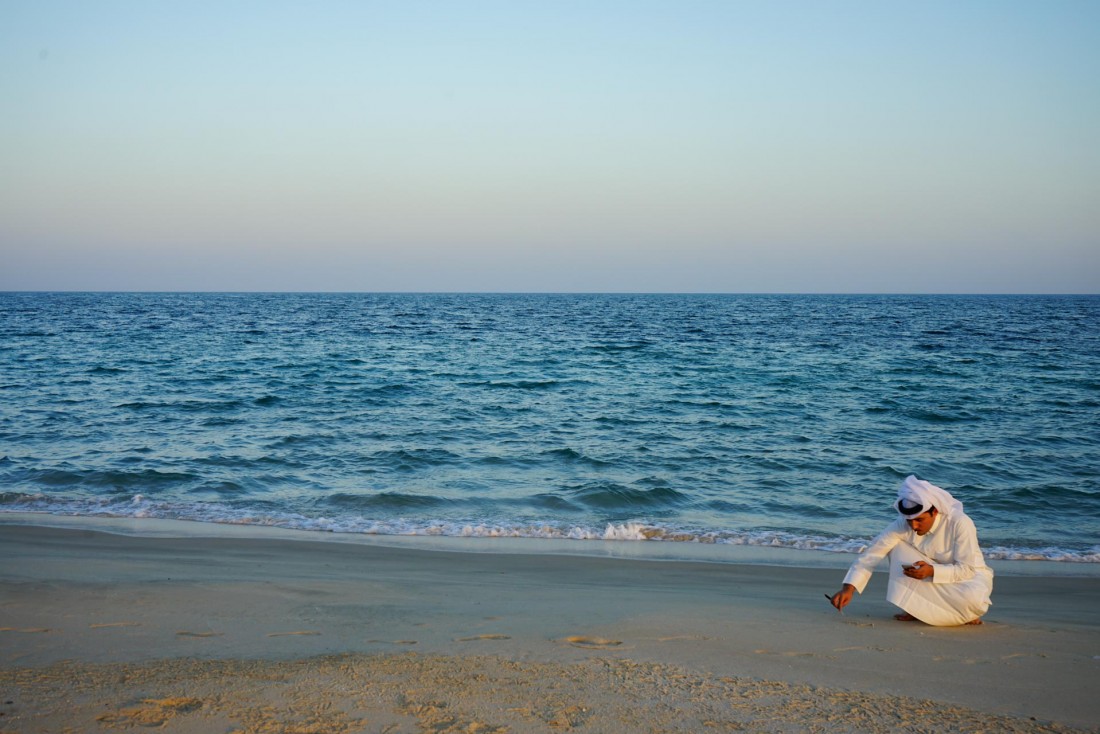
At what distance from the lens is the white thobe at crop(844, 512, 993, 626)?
5.47 m

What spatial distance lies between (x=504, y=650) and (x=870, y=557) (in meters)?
2.62

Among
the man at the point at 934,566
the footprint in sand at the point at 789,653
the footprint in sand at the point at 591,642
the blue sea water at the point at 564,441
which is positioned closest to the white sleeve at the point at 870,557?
the man at the point at 934,566

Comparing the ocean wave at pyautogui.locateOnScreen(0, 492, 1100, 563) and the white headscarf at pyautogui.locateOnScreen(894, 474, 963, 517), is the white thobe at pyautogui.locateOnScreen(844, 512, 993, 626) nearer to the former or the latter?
the white headscarf at pyautogui.locateOnScreen(894, 474, 963, 517)

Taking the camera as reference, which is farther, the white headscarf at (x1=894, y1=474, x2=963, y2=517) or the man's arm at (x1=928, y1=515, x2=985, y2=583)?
the man's arm at (x1=928, y1=515, x2=985, y2=583)

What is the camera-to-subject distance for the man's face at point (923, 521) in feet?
17.6

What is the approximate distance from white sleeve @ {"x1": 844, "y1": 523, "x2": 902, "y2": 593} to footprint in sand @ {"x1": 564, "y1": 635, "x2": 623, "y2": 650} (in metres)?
1.75

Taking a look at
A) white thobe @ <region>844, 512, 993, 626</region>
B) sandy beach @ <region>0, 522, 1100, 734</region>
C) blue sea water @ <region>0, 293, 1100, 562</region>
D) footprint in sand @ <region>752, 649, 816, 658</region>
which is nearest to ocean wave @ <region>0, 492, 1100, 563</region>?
blue sea water @ <region>0, 293, 1100, 562</region>

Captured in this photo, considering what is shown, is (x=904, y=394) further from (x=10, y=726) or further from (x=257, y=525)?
(x=10, y=726)

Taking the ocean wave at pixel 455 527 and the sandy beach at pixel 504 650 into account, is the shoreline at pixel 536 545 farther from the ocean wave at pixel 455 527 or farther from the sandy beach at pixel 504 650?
the sandy beach at pixel 504 650

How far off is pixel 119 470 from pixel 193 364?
14.8 meters

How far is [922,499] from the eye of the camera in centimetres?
527

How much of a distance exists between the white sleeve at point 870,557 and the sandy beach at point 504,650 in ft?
1.06

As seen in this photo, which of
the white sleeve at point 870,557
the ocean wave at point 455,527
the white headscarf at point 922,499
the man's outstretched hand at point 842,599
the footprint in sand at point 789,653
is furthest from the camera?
the ocean wave at point 455,527

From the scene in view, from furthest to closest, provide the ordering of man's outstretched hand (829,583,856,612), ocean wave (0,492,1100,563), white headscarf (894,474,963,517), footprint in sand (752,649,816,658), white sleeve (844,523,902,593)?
ocean wave (0,492,1100,563) < white sleeve (844,523,902,593) < man's outstretched hand (829,583,856,612) < white headscarf (894,474,963,517) < footprint in sand (752,649,816,658)
